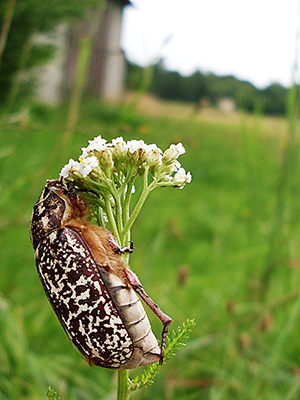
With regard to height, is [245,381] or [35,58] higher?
[35,58]

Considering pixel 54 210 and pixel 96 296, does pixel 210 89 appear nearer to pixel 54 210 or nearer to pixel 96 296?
pixel 54 210

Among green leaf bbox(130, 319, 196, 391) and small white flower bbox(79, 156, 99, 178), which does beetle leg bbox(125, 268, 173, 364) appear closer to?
green leaf bbox(130, 319, 196, 391)

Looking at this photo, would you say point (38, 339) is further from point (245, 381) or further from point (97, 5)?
point (97, 5)

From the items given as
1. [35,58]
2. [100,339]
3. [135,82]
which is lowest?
[100,339]

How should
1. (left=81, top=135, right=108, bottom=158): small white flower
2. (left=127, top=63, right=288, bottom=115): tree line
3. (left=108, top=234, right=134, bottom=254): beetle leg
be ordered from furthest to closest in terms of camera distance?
1. (left=127, top=63, right=288, bottom=115): tree line
2. (left=81, top=135, right=108, bottom=158): small white flower
3. (left=108, top=234, right=134, bottom=254): beetle leg

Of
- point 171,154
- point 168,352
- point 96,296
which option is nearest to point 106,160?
point 171,154

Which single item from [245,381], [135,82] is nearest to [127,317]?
[135,82]

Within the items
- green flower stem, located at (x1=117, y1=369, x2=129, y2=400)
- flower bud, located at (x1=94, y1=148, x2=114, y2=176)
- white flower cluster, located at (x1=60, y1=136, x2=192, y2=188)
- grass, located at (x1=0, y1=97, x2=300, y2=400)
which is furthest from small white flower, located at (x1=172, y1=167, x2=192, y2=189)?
grass, located at (x1=0, y1=97, x2=300, y2=400)

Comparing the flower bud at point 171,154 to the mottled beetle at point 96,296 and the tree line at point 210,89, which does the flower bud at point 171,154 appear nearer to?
the mottled beetle at point 96,296
